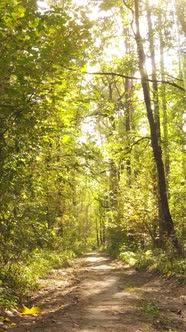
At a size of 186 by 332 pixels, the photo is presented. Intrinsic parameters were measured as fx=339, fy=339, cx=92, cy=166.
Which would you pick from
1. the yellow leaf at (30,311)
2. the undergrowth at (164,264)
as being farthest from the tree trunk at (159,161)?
the yellow leaf at (30,311)

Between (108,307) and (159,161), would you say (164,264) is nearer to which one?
(159,161)

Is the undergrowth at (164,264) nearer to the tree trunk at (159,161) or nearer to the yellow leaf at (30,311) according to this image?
the tree trunk at (159,161)

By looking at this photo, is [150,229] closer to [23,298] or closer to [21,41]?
[23,298]

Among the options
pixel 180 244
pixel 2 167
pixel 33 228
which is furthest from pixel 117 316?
pixel 180 244

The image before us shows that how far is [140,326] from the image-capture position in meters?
5.41

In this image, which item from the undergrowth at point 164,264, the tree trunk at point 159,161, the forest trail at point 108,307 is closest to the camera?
the forest trail at point 108,307

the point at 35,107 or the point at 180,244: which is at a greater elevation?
the point at 35,107

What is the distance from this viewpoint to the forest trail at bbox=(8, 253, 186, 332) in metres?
5.46

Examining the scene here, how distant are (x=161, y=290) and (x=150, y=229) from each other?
7646 mm

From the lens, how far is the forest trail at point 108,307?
5.46m

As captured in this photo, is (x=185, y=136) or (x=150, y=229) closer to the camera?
(x=185, y=136)

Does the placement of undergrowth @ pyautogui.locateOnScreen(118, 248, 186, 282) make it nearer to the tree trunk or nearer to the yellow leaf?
the tree trunk

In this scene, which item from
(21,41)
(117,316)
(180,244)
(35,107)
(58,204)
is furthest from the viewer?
(58,204)

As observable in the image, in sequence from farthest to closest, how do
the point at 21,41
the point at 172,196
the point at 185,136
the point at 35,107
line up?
the point at 172,196 < the point at 185,136 < the point at 35,107 < the point at 21,41
